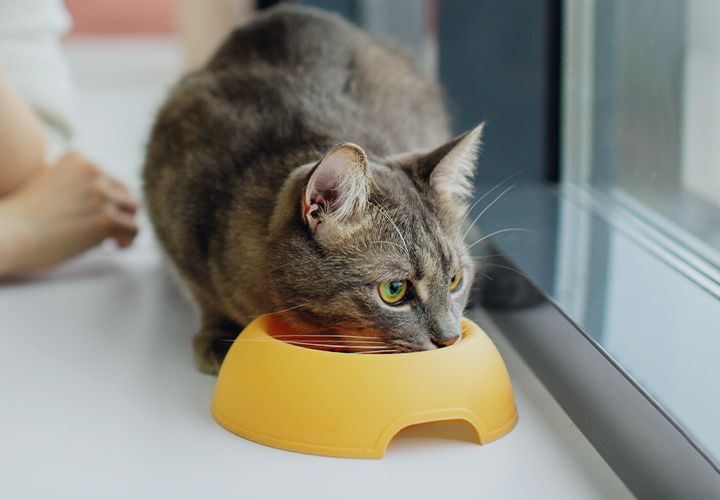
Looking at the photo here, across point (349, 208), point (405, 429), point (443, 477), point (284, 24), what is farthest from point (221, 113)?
point (443, 477)

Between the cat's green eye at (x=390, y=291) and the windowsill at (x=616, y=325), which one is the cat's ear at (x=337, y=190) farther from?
the windowsill at (x=616, y=325)

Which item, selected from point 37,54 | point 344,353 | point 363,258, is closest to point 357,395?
point 344,353

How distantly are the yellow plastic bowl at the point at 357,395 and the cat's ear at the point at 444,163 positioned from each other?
9.6 inches

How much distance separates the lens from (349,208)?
1164 millimetres

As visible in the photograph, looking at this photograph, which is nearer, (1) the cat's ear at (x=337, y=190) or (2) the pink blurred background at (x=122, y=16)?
(1) the cat's ear at (x=337, y=190)

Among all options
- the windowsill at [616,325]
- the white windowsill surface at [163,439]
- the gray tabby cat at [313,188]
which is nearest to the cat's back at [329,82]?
the gray tabby cat at [313,188]

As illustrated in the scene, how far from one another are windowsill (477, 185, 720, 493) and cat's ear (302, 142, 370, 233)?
33 cm

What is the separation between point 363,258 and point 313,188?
0.34 feet

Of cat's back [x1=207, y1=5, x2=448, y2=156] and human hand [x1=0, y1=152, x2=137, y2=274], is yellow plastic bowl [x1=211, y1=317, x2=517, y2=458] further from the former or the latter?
human hand [x1=0, y1=152, x2=137, y2=274]

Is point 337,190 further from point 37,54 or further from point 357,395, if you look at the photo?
point 37,54

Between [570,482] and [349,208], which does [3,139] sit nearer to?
[349,208]

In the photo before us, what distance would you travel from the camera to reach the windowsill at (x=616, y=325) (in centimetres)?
101

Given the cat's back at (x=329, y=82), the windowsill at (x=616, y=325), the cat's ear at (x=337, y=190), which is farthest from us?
the cat's back at (x=329, y=82)

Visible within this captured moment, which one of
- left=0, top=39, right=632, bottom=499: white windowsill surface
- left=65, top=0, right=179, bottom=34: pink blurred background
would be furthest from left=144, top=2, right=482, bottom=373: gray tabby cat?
left=65, top=0, right=179, bottom=34: pink blurred background
